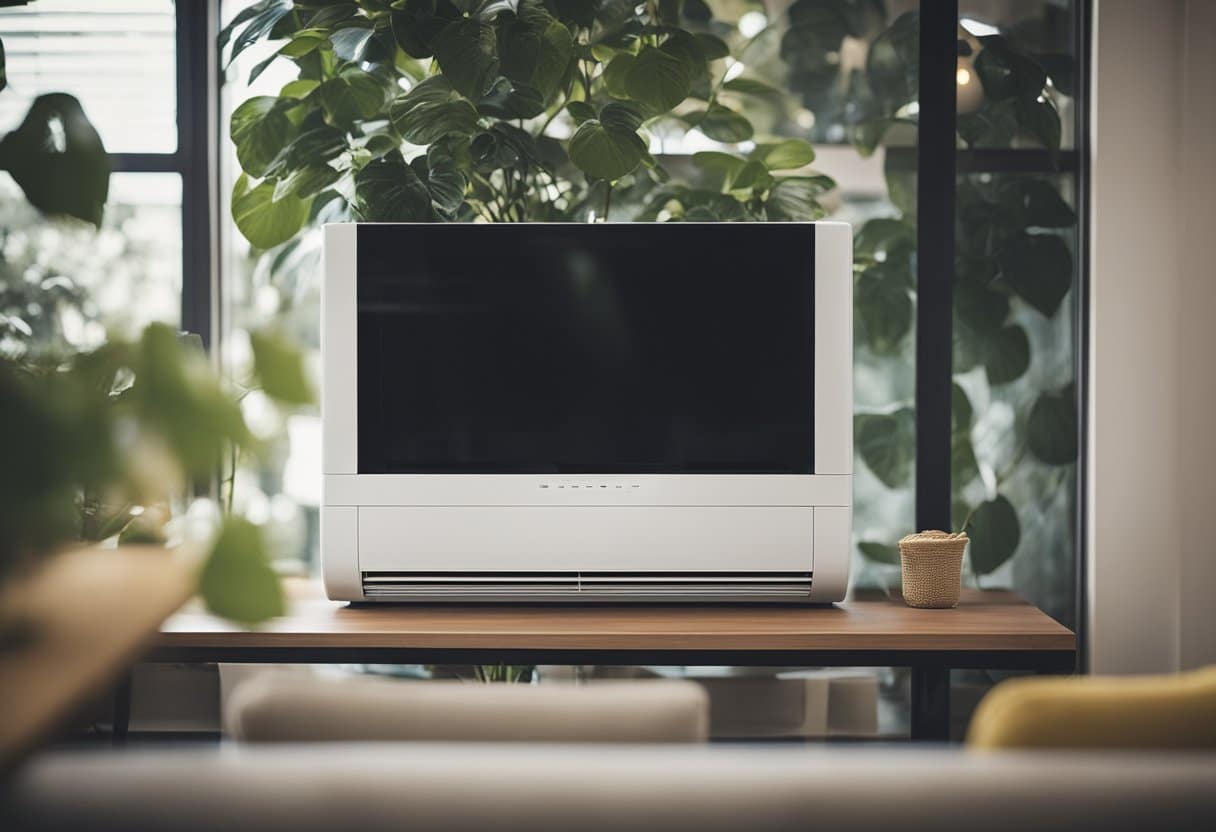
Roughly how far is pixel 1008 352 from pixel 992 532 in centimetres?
48

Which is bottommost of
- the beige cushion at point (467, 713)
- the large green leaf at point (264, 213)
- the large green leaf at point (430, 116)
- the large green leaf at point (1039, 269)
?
the beige cushion at point (467, 713)

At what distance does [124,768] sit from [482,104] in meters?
1.90

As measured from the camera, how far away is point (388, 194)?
227 centimetres

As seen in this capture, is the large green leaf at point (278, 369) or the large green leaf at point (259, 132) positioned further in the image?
the large green leaf at point (259, 132)

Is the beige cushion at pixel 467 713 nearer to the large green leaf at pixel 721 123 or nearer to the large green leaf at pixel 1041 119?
the large green leaf at pixel 721 123

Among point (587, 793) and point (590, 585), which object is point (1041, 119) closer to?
point (590, 585)

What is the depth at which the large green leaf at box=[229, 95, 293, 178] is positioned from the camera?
240cm

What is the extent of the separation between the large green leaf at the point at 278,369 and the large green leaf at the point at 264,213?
6.24 ft

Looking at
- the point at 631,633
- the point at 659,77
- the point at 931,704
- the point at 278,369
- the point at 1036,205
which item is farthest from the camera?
the point at 1036,205

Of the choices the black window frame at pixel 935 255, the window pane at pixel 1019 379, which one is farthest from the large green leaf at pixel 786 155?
the window pane at pixel 1019 379

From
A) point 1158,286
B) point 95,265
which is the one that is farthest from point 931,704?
point 95,265

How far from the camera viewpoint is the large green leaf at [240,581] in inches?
24.4

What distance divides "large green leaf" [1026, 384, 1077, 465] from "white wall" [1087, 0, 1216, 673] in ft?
0.20

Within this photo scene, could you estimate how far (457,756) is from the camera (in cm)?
76
